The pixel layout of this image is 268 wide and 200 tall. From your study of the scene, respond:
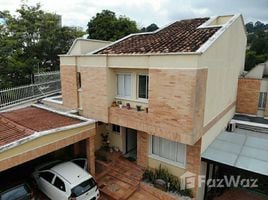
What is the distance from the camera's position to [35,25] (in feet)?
83.1

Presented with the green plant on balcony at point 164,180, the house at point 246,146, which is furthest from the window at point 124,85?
the house at point 246,146

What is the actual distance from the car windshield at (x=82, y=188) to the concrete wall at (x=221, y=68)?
22.9 ft

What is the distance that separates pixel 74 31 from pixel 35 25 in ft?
18.4

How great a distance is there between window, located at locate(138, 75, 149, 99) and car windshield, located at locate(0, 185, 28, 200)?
794 cm

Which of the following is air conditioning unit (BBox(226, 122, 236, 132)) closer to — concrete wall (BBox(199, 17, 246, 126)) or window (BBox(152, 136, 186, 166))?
concrete wall (BBox(199, 17, 246, 126))

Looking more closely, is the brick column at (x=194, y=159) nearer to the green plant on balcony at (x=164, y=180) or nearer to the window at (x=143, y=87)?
the green plant on balcony at (x=164, y=180)

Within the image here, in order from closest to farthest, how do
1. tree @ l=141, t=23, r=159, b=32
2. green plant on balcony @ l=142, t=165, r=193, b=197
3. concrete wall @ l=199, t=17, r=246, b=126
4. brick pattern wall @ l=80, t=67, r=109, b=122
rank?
concrete wall @ l=199, t=17, r=246, b=126 → green plant on balcony @ l=142, t=165, r=193, b=197 → brick pattern wall @ l=80, t=67, r=109, b=122 → tree @ l=141, t=23, r=159, b=32

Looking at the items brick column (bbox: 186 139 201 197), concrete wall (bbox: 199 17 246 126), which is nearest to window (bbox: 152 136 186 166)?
brick column (bbox: 186 139 201 197)

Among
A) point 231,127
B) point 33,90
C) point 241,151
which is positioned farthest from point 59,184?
point 231,127

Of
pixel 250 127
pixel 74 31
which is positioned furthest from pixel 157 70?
pixel 74 31

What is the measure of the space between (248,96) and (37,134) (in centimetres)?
1627

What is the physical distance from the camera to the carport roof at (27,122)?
10.7m

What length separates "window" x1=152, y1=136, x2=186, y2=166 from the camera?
503 inches

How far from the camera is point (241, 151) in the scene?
494 inches
